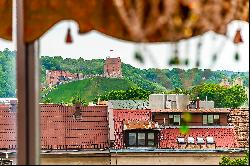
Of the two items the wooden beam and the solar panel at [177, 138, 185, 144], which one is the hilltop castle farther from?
the wooden beam

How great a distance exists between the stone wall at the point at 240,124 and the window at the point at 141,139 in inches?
18.3

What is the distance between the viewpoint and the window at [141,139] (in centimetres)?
326

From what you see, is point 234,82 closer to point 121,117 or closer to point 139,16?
point 121,117

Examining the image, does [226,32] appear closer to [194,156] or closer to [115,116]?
[194,156]

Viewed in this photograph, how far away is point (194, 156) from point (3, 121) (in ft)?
3.66

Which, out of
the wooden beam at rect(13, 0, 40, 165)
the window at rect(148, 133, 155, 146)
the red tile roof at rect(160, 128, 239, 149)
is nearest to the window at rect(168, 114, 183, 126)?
the red tile roof at rect(160, 128, 239, 149)

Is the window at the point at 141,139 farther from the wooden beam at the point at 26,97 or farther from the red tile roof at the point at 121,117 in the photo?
the wooden beam at the point at 26,97

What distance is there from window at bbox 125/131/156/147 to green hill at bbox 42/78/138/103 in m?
0.28

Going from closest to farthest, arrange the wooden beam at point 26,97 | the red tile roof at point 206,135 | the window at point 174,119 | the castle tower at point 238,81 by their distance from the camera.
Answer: the wooden beam at point 26,97 < the castle tower at point 238,81 < the window at point 174,119 < the red tile roof at point 206,135

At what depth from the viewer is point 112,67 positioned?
11.0 ft

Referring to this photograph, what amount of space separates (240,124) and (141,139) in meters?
0.61

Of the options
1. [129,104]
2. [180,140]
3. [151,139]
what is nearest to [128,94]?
[129,104]

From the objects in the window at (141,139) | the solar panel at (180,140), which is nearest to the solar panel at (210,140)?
the solar panel at (180,140)

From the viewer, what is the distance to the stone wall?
9.37ft
